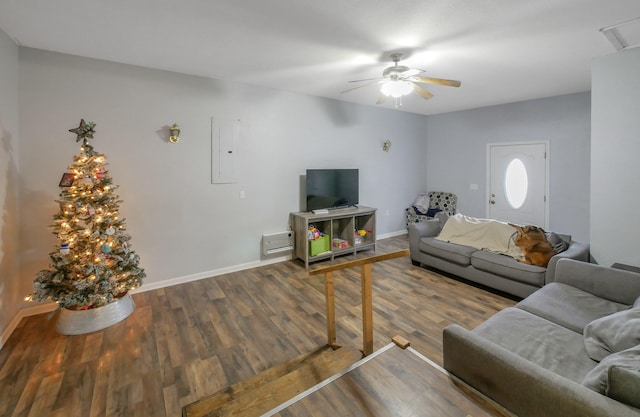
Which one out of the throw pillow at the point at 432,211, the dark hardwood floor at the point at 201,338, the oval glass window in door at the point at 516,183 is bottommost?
the dark hardwood floor at the point at 201,338

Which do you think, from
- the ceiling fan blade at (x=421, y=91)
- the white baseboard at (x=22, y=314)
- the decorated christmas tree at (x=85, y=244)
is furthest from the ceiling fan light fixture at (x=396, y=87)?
A: the white baseboard at (x=22, y=314)

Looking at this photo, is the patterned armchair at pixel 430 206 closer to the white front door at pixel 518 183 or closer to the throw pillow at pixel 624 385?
the white front door at pixel 518 183

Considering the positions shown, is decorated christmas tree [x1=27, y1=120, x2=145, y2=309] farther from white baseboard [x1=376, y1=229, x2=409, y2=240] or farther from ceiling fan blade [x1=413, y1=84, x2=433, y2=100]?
white baseboard [x1=376, y1=229, x2=409, y2=240]

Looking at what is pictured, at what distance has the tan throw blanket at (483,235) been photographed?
3513 millimetres

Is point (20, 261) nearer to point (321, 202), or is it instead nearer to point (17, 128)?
point (17, 128)

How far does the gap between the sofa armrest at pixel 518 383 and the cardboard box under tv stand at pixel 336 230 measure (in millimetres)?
2925

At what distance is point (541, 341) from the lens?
6.11ft

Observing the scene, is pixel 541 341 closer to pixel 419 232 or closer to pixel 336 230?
pixel 419 232

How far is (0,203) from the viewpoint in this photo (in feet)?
8.16

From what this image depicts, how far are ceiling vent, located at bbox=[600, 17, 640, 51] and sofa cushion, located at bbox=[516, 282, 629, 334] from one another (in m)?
2.35

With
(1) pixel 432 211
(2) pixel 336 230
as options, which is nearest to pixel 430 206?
(1) pixel 432 211

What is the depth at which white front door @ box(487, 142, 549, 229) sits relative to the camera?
5.24 m

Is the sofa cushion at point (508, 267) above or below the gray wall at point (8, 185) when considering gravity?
below

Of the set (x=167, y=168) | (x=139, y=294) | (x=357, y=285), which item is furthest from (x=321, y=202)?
(x=139, y=294)
